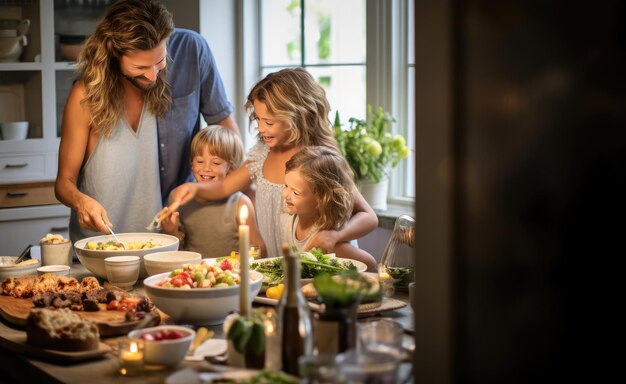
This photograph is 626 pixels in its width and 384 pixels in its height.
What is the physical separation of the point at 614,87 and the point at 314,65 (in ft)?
11.3

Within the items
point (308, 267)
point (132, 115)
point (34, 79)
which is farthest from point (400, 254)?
point (34, 79)

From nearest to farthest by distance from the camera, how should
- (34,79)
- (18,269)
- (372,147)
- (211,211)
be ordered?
1. (18,269)
2. (211,211)
3. (372,147)
4. (34,79)

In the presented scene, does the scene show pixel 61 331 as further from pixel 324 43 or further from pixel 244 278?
pixel 324 43

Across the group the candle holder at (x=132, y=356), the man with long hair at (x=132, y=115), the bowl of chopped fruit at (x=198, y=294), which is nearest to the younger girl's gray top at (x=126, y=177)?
the man with long hair at (x=132, y=115)

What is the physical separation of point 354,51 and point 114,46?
1708 mm

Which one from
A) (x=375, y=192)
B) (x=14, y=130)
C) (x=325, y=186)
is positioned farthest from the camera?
(x=14, y=130)

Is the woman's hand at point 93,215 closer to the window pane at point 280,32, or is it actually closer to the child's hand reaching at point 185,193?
the child's hand reaching at point 185,193

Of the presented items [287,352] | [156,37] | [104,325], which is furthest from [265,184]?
[287,352]

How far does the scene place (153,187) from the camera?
3361 millimetres

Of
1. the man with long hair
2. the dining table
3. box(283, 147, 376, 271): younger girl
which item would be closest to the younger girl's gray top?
the man with long hair

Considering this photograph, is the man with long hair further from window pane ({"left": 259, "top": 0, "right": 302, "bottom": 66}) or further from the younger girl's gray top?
window pane ({"left": 259, "top": 0, "right": 302, "bottom": 66})

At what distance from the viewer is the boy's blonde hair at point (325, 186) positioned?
292 centimetres

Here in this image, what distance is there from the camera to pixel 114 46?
2.94 m

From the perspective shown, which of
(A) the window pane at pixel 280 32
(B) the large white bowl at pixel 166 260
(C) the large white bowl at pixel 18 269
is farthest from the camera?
(A) the window pane at pixel 280 32
